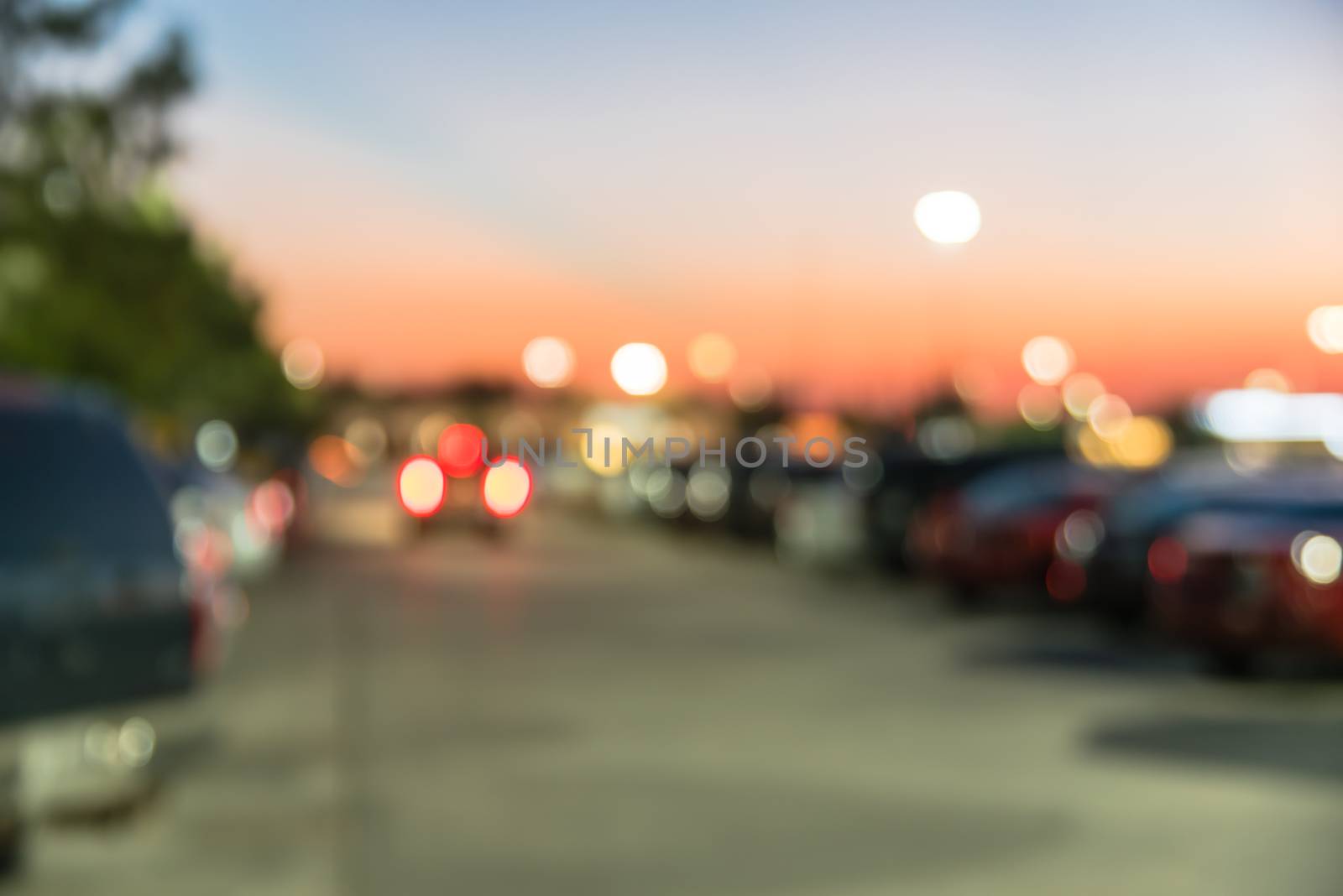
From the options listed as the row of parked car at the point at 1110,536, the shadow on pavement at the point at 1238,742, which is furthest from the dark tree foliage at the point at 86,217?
the shadow on pavement at the point at 1238,742

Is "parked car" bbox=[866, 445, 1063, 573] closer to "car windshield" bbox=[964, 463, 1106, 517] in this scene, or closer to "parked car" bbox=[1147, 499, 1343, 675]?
"car windshield" bbox=[964, 463, 1106, 517]

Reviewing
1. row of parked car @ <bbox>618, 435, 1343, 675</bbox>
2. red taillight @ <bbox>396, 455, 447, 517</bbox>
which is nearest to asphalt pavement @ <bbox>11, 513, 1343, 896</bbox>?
A: row of parked car @ <bbox>618, 435, 1343, 675</bbox>

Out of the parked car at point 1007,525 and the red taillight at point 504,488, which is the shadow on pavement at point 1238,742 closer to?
the parked car at point 1007,525

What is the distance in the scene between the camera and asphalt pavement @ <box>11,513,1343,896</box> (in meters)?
7.55

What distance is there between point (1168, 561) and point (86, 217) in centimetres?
2997

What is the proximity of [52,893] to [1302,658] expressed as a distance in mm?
10815

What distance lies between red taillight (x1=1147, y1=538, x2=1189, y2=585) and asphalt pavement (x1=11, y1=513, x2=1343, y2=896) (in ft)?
2.74

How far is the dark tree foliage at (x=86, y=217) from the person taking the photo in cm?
3778

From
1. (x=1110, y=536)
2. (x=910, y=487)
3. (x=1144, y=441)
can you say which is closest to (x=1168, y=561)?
(x=1110, y=536)

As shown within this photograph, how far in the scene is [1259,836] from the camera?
8.27 m

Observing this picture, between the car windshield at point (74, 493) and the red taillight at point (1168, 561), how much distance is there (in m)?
9.09

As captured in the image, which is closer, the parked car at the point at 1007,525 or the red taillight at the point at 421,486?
the parked car at the point at 1007,525

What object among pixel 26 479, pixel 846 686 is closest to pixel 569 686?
pixel 846 686

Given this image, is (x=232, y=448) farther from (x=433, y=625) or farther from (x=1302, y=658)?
(x=1302, y=658)
